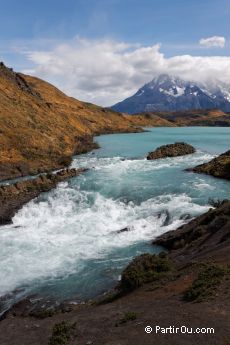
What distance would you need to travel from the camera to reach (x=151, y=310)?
605 inches

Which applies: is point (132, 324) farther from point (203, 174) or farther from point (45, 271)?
point (203, 174)

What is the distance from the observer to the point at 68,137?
9031 centimetres

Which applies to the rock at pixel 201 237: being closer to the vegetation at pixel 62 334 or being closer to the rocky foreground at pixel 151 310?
the rocky foreground at pixel 151 310

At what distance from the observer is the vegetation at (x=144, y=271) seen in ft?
66.0

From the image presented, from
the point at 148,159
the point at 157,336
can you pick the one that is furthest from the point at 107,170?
the point at 157,336

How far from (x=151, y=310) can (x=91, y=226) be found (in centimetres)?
1996

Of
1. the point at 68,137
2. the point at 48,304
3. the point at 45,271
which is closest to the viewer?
the point at 48,304

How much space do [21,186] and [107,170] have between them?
48.3 feet

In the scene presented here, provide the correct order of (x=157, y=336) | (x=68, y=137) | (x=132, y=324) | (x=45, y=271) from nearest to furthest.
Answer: (x=157, y=336) → (x=132, y=324) → (x=45, y=271) → (x=68, y=137)

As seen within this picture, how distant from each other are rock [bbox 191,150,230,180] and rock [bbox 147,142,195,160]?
620 inches

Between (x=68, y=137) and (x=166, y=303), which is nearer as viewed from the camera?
(x=166, y=303)

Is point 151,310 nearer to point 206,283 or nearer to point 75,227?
point 206,283

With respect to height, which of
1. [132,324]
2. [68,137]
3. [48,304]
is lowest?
[48,304]

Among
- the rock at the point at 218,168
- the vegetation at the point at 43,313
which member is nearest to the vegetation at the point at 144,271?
the vegetation at the point at 43,313
